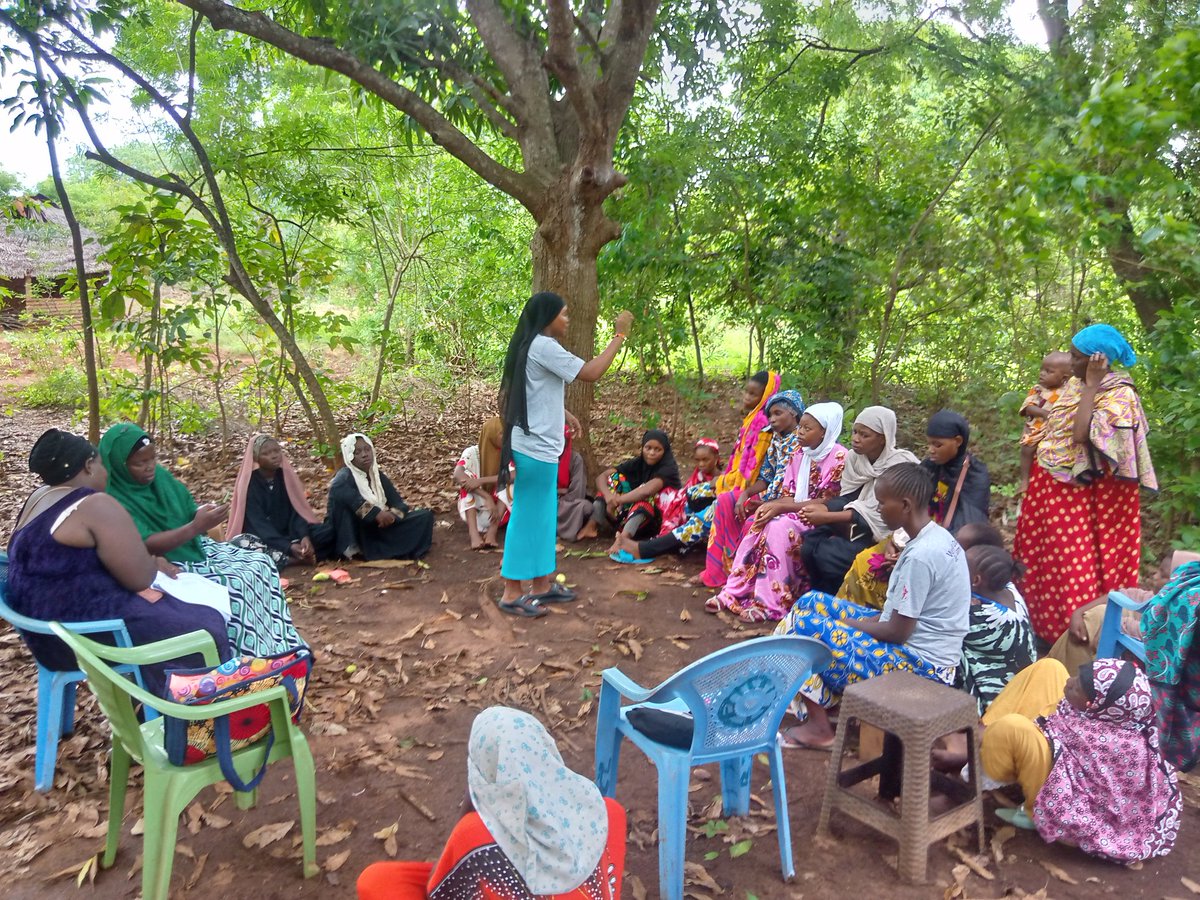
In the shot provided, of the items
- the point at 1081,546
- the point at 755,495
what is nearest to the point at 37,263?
the point at 755,495

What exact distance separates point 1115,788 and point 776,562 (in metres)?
2.66

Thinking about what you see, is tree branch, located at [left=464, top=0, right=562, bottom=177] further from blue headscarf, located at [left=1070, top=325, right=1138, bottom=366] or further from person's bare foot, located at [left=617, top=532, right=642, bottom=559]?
blue headscarf, located at [left=1070, top=325, right=1138, bottom=366]

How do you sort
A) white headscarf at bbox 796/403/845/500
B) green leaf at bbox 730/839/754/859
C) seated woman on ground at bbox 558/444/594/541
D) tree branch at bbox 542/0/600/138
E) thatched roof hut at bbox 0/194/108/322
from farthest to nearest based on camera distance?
1. thatched roof hut at bbox 0/194/108/322
2. seated woman on ground at bbox 558/444/594/541
3. white headscarf at bbox 796/403/845/500
4. tree branch at bbox 542/0/600/138
5. green leaf at bbox 730/839/754/859

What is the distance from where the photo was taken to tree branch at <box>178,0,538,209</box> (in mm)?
6137

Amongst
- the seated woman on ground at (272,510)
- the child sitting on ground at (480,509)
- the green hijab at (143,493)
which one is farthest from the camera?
the child sitting on ground at (480,509)

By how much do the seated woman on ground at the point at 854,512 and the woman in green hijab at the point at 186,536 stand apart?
320cm

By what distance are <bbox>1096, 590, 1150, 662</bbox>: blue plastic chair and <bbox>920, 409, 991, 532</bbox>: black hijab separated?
1033 mm

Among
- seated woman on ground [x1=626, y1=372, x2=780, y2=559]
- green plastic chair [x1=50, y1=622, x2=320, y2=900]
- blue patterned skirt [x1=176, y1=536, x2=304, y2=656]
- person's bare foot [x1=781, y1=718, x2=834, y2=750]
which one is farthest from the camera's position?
seated woman on ground [x1=626, y1=372, x2=780, y2=559]

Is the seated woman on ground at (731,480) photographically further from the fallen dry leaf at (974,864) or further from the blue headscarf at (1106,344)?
the fallen dry leaf at (974,864)

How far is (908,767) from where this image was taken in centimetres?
291

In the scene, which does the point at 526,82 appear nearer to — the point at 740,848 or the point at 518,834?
the point at 740,848

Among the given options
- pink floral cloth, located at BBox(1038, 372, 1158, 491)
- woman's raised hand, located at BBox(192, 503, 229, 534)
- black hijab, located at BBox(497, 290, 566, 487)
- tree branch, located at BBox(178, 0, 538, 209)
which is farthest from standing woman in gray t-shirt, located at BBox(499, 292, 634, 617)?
pink floral cloth, located at BBox(1038, 372, 1158, 491)

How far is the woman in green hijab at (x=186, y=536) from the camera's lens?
169 inches

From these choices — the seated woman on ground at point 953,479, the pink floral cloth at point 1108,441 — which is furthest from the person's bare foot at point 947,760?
the pink floral cloth at point 1108,441
